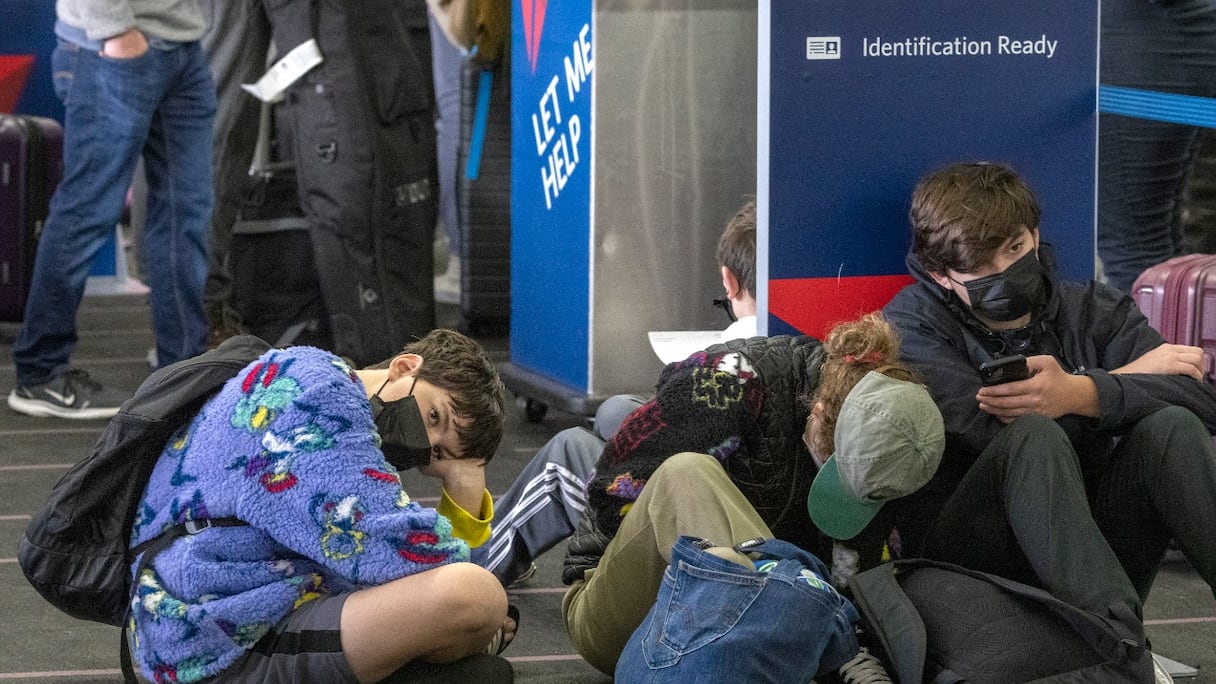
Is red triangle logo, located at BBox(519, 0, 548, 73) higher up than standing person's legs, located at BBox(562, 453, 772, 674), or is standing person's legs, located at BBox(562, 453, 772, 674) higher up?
red triangle logo, located at BBox(519, 0, 548, 73)

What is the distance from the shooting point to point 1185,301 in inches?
120

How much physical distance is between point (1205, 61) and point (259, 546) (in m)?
2.75

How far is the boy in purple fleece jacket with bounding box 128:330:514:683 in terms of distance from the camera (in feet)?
6.40

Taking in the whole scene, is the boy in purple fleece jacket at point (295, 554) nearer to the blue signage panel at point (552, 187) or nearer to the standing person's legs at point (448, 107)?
the blue signage panel at point (552, 187)

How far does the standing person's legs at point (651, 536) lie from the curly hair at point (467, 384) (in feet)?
0.76

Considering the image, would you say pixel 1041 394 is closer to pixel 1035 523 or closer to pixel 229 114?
pixel 1035 523

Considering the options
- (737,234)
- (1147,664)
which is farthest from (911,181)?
(1147,664)

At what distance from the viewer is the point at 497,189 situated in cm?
506

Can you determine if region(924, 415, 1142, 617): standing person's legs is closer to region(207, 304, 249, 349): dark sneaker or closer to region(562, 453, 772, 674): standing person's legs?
region(562, 453, 772, 674): standing person's legs

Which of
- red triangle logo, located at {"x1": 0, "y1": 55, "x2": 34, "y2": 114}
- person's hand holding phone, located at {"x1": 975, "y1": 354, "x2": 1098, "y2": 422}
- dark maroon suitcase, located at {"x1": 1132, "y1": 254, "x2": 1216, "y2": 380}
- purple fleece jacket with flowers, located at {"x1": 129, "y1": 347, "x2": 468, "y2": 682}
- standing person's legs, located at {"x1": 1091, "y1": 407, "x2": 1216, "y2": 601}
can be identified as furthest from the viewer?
red triangle logo, located at {"x1": 0, "y1": 55, "x2": 34, "y2": 114}

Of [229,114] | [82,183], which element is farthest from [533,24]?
[229,114]

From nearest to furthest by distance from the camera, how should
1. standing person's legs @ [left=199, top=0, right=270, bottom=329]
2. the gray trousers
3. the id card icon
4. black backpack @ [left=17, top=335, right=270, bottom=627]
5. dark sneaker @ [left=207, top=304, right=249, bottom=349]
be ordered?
black backpack @ [left=17, top=335, right=270, bottom=627] < the id card icon < the gray trousers < standing person's legs @ [left=199, top=0, right=270, bottom=329] < dark sneaker @ [left=207, top=304, right=249, bottom=349]

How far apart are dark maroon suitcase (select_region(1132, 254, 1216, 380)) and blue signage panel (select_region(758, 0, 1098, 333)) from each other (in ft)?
1.56

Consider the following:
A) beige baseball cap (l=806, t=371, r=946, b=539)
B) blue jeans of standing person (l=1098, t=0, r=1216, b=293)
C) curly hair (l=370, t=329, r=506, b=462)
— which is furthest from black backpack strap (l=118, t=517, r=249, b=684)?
blue jeans of standing person (l=1098, t=0, r=1216, b=293)
